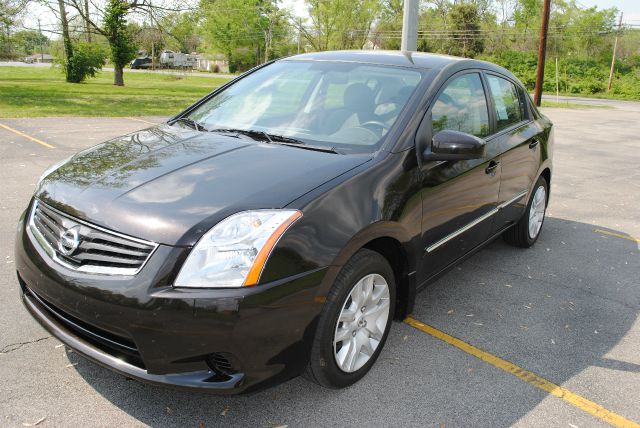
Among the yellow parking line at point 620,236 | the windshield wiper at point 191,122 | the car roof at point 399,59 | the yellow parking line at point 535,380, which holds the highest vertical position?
the car roof at point 399,59

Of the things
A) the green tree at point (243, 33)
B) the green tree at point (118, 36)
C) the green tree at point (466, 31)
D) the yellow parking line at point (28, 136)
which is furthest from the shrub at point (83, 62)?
the green tree at point (243, 33)

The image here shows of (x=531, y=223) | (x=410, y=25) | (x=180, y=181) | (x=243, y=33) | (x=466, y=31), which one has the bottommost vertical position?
(x=531, y=223)

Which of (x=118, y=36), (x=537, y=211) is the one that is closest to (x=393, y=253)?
(x=537, y=211)

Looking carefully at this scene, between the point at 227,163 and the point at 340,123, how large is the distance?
87 centimetres

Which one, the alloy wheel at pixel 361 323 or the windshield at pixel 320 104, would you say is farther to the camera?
the windshield at pixel 320 104

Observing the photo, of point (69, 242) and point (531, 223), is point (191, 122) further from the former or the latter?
point (531, 223)

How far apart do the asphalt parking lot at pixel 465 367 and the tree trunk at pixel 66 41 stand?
26034 millimetres

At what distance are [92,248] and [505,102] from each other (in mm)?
3532

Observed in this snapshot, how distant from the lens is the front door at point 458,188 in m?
3.40

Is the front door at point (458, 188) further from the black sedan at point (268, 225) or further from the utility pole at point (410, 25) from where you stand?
the utility pole at point (410, 25)

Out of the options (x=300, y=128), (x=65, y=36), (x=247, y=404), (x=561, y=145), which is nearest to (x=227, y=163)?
(x=300, y=128)

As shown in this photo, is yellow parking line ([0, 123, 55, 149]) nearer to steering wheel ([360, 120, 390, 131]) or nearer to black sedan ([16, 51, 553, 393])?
black sedan ([16, 51, 553, 393])

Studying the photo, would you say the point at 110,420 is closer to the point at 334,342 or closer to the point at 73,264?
the point at 73,264

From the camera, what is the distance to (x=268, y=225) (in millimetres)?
2443
